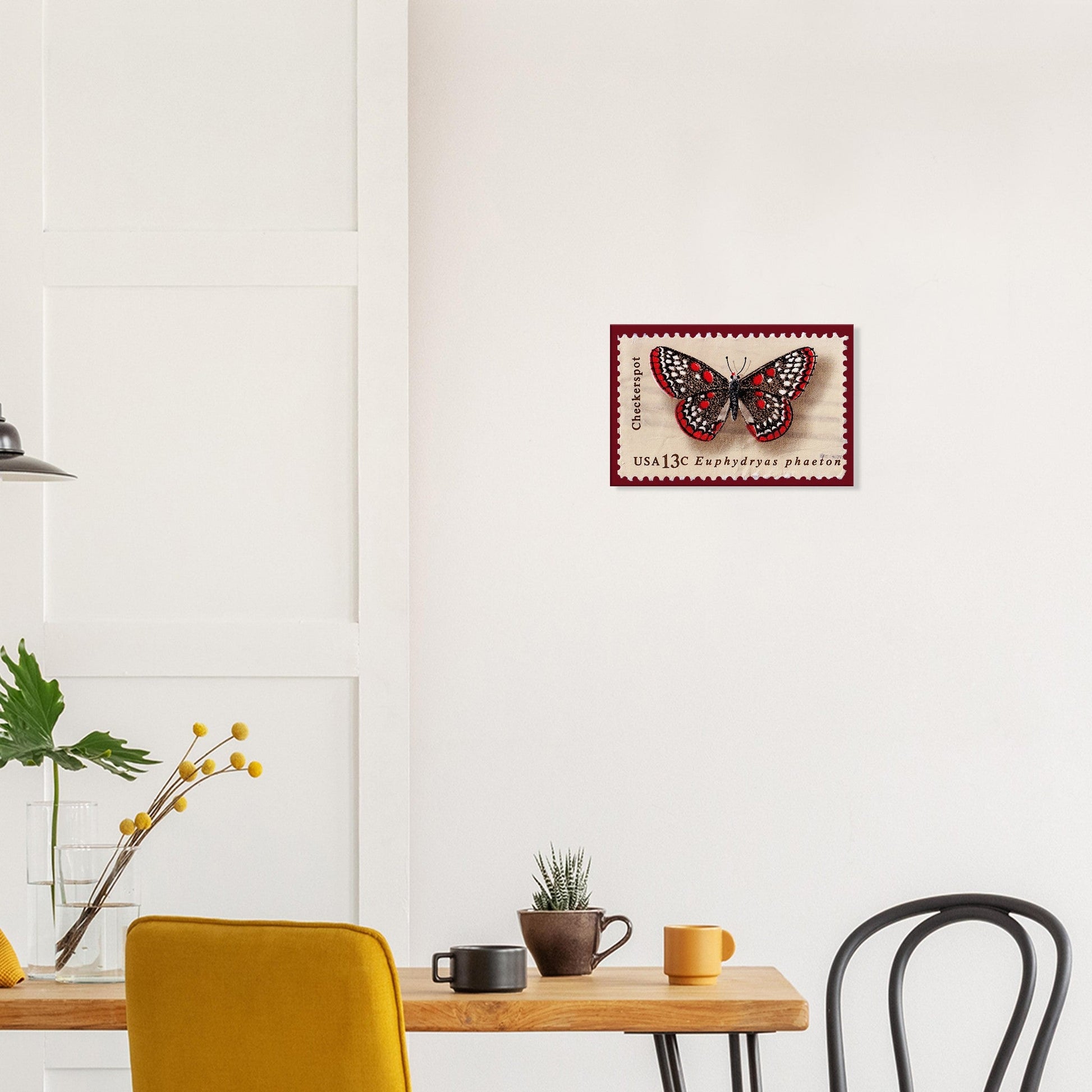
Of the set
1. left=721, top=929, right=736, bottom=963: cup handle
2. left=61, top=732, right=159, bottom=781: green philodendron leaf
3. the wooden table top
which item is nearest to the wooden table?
the wooden table top

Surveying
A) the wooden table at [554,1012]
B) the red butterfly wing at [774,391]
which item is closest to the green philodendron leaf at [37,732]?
the wooden table at [554,1012]

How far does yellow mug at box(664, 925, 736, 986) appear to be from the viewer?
1813mm

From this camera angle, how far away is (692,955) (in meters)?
1.81

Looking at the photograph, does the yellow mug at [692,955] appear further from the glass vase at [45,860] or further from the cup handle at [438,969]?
the glass vase at [45,860]

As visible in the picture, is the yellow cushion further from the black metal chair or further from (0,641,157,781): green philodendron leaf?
the black metal chair

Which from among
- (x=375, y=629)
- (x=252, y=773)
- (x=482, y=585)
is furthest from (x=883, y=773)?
(x=252, y=773)

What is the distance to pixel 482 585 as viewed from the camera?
250 cm

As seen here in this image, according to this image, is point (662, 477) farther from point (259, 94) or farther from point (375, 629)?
point (259, 94)

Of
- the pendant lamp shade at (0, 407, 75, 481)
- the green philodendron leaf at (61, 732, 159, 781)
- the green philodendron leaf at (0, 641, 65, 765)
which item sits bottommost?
the green philodendron leaf at (61, 732, 159, 781)

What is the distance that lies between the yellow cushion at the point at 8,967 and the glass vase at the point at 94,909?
7 centimetres

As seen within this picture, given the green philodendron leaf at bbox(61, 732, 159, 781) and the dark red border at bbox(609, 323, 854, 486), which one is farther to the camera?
the dark red border at bbox(609, 323, 854, 486)

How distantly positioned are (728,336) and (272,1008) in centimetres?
157

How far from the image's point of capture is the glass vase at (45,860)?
76.2 inches

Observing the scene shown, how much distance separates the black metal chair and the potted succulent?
0.39 m
